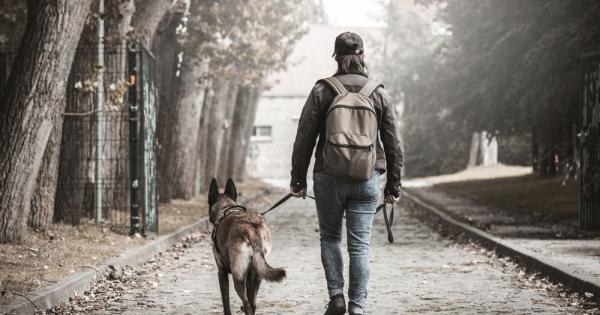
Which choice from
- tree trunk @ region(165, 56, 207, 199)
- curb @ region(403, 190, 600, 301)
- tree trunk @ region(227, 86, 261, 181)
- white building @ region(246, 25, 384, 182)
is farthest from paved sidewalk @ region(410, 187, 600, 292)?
white building @ region(246, 25, 384, 182)

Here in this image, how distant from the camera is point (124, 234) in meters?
Answer: 15.2

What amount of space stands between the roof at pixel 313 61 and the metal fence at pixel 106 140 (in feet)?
165

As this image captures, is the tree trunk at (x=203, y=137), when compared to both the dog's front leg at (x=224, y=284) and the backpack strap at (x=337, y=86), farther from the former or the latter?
the backpack strap at (x=337, y=86)

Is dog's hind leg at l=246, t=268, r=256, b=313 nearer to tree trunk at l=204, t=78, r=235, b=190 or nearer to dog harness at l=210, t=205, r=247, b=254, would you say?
dog harness at l=210, t=205, r=247, b=254

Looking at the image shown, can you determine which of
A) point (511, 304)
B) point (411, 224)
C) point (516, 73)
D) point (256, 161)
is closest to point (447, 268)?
point (511, 304)

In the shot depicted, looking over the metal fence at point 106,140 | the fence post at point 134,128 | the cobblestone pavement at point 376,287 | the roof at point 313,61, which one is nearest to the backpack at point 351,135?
the cobblestone pavement at point 376,287

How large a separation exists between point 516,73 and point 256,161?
45803 millimetres

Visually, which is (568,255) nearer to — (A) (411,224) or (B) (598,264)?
(B) (598,264)

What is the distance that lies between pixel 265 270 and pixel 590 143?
9450 millimetres

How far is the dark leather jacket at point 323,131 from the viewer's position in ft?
23.2

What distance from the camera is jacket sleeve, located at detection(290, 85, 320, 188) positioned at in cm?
707

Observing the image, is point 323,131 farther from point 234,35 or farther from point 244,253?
point 234,35

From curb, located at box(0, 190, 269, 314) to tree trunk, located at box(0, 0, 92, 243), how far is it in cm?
147

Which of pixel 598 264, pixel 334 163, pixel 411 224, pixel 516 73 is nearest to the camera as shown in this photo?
pixel 334 163
